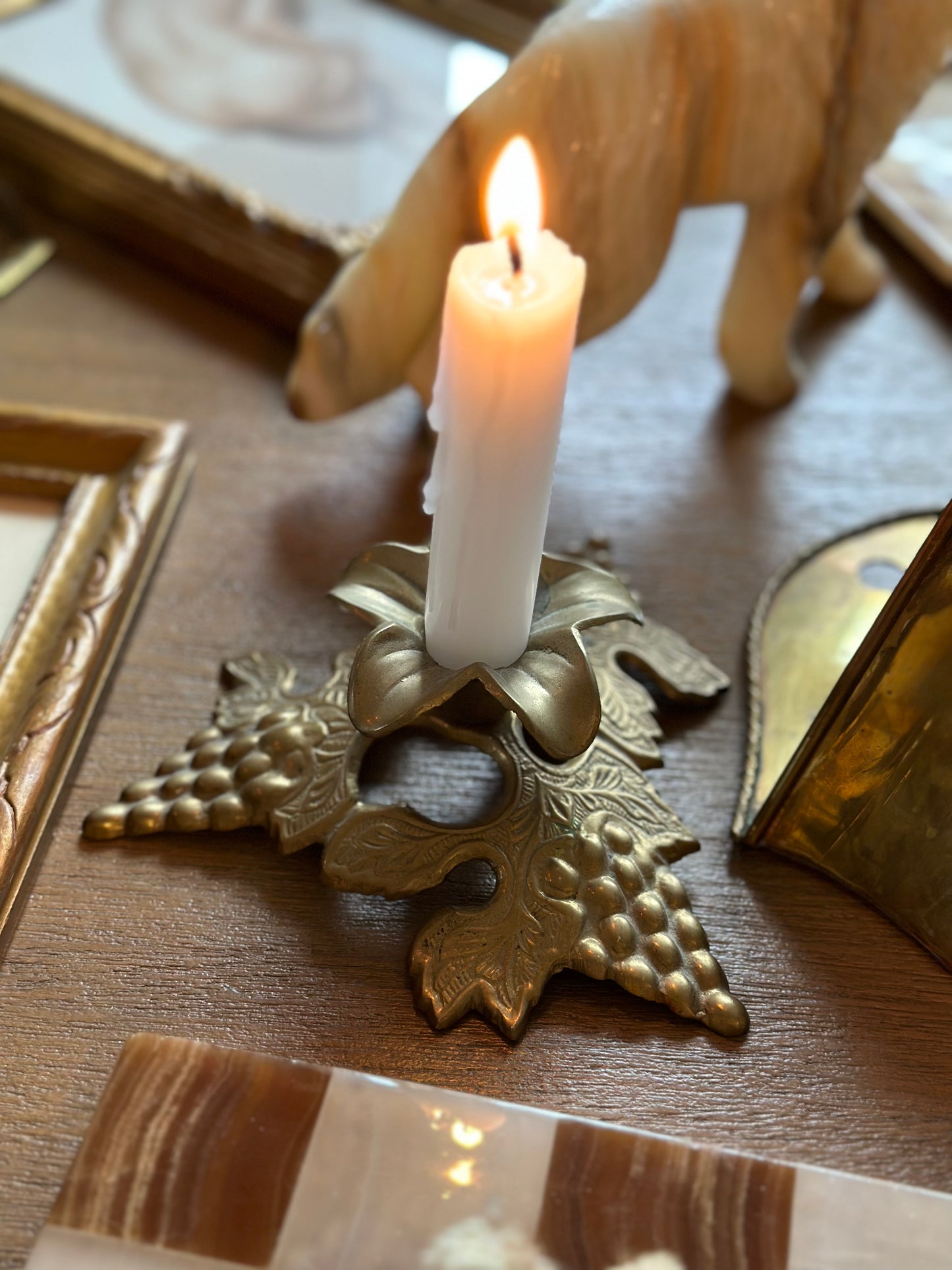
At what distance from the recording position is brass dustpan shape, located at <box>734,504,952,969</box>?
0.99ft

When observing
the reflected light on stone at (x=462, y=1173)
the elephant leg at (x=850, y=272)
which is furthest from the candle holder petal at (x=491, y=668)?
the elephant leg at (x=850, y=272)

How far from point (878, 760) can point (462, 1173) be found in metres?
0.16

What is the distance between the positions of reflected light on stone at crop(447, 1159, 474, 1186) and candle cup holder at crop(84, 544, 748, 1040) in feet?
0.13

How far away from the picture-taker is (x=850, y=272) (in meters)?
0.60

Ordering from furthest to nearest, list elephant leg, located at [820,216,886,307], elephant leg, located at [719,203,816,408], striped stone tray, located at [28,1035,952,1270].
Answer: elephant leg, located at [820,216,886,307], elephant leg, located at [719,203,816,408], striped stone tray, located at [28,1035,952,1270]

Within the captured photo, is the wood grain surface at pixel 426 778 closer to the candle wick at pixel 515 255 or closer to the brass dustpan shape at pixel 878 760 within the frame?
the brass dustpan shape at pixel 878 760

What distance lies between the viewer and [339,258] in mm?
529

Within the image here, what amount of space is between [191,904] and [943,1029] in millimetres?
219

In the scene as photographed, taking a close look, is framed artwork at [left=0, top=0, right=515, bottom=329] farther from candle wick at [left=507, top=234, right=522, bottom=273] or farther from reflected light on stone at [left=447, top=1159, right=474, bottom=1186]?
reflected light on stone at [left=447, top=1159, right=474, bottom=1186]

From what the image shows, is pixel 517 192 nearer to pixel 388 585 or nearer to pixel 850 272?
pixel 388 585

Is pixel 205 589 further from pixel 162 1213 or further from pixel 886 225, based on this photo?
pixel 886 225

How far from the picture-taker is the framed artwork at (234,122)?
1.83 feet

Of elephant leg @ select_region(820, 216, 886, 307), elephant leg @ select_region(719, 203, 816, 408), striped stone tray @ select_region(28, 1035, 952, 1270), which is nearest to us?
striped stone tray @ select_region(28, 1035, 952, 1270)

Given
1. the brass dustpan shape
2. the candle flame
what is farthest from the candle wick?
the brass dustpan shape
